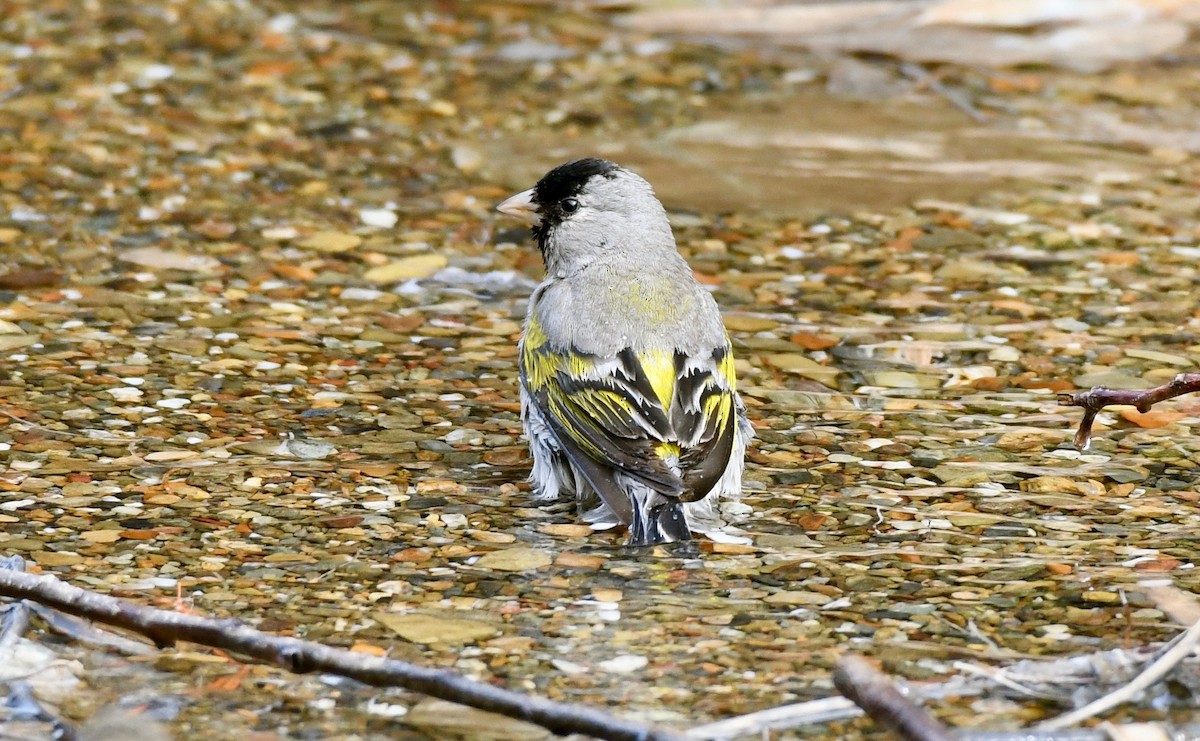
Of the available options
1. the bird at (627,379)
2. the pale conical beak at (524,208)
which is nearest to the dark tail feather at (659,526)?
the bird at (627,379)

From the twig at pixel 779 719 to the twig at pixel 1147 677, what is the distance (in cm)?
42

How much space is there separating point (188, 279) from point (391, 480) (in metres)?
2.16

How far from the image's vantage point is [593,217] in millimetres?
5875

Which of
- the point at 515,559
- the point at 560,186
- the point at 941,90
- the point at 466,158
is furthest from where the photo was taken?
the point at 941,90

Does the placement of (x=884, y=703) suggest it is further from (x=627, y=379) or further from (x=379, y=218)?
(x=379, y=218)

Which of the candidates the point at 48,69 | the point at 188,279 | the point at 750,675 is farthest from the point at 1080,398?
the point at 48,69

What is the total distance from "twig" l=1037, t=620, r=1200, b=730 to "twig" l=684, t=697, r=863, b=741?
42cm

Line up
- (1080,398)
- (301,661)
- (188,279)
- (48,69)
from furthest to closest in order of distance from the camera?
(48,69)
(188,279)
(1080,398)
(301,661)

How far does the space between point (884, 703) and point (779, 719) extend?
0.39 m

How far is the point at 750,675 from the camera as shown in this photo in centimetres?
404

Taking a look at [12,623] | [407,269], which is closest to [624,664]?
[12,623]

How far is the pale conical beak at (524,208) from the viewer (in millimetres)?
6039

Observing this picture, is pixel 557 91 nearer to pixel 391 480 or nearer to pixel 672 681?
pixel 391 480

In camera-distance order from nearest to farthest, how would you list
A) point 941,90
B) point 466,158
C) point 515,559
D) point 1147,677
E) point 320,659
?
1. point 320,659
2. point 1147,677
3. point 515,559
4. point 466,158
5. point 941,90
